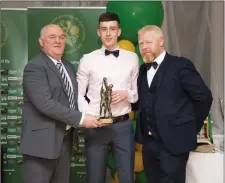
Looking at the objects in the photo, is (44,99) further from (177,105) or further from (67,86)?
(177,105)

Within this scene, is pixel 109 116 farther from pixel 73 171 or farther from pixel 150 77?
pixel 73 171

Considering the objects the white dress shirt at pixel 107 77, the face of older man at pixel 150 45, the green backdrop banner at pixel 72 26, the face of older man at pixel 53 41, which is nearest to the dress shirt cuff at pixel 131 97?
the white dress shirt at pixel 107 77

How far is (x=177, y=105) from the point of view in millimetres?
2248

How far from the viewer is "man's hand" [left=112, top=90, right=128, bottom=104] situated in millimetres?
2408

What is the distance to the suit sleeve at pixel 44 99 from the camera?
2293mm

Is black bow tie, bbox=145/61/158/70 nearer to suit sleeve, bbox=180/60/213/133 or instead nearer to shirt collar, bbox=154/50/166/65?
shirt collar, bbox=154/50/166/65

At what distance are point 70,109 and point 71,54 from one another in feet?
Answer: 3.45

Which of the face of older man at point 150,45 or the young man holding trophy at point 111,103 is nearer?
the face of older man at point 150,45

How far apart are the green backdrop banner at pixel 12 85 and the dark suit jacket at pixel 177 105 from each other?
5.55 feet

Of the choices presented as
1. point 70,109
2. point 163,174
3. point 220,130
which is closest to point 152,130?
point 163,174

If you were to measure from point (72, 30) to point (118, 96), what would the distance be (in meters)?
1.13

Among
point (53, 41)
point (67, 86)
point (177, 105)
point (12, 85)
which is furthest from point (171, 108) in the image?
point (12, 85)

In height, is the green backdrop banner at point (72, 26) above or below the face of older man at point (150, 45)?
above

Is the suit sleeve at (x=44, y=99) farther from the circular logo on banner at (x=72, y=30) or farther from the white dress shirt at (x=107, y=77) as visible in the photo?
A: the circular logo on banner at (x=72, y=30)
